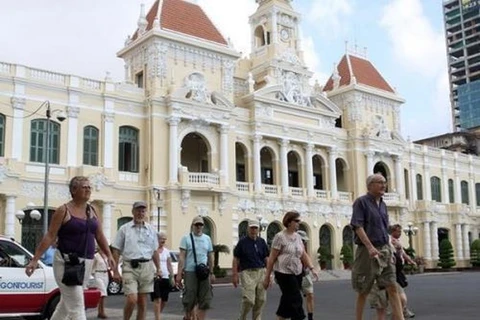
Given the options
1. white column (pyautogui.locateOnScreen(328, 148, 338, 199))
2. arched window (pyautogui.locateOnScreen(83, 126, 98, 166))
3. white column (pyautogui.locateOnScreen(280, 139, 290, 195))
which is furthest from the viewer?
white column (pyautogui.locateOnScreen(328, 148, 338, 199))

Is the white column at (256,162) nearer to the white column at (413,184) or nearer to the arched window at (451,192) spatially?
the white column at (413,184)

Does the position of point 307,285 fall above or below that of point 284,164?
below

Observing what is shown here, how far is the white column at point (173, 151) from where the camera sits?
34.6 meters

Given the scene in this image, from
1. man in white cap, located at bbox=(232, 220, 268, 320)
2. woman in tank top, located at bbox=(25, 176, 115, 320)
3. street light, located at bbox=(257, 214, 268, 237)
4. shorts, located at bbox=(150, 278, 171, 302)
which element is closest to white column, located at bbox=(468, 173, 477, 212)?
→ street light, located at bbox=(257, 214, 268, 237)

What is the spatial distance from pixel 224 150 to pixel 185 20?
26.0 ft

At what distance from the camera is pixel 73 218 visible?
693 centimetres

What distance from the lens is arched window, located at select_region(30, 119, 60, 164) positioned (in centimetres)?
3150

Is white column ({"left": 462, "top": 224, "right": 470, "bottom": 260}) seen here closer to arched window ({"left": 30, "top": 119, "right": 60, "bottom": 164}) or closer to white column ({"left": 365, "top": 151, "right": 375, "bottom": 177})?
white column ({"left": 365, "top": 151, "right": 375, "bottom": 177})

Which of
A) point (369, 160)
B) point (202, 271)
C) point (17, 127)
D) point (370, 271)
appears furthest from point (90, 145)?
point (370, 271)

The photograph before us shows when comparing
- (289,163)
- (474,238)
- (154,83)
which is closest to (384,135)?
(289,163)

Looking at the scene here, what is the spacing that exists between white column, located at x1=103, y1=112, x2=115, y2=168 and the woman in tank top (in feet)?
87.8

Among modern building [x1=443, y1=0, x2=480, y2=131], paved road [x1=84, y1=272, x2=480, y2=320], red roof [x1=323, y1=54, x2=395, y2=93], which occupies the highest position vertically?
modern building [x1=443, y1=0, x2=480, y2=131]

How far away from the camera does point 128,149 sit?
1373 inches

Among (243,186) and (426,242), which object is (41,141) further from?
(426,242)
